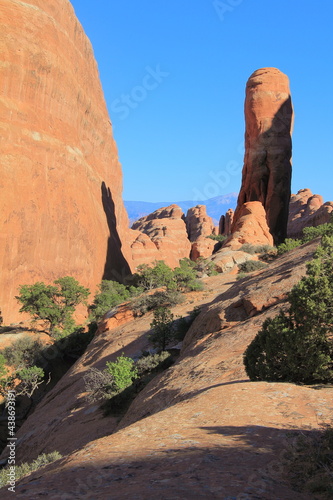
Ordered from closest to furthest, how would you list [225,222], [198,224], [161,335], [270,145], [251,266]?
[161,335] → [251,266] → [270,145] → [225,222] → [198,224]

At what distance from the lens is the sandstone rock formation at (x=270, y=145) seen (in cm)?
4819

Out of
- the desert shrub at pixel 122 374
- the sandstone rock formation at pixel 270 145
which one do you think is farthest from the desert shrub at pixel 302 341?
the sandstone rock formation at pixel 270 145

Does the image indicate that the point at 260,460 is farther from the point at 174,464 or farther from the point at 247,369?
the point at 247,369

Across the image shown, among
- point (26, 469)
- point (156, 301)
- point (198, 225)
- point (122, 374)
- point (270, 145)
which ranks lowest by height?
point (26, 469)

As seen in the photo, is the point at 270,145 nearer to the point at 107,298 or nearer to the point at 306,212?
the point at 107,298

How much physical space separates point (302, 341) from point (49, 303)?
26.7 metres

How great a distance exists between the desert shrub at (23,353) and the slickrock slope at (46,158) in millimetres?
8440

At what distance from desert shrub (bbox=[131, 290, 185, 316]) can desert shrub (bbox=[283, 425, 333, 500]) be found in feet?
54.4

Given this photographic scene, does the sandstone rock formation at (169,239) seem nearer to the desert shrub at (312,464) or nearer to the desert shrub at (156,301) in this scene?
the desert shrub at (156,301)

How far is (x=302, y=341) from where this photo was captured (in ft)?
25.6

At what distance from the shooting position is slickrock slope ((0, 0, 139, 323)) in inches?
1371

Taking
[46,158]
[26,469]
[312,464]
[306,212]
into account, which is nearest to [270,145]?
[46,158]

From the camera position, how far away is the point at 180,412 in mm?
6715

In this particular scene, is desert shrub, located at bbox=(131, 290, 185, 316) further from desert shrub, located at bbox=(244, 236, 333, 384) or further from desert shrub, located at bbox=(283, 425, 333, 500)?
desert shrub, located at bbox=(283, 425, 333, 500)
